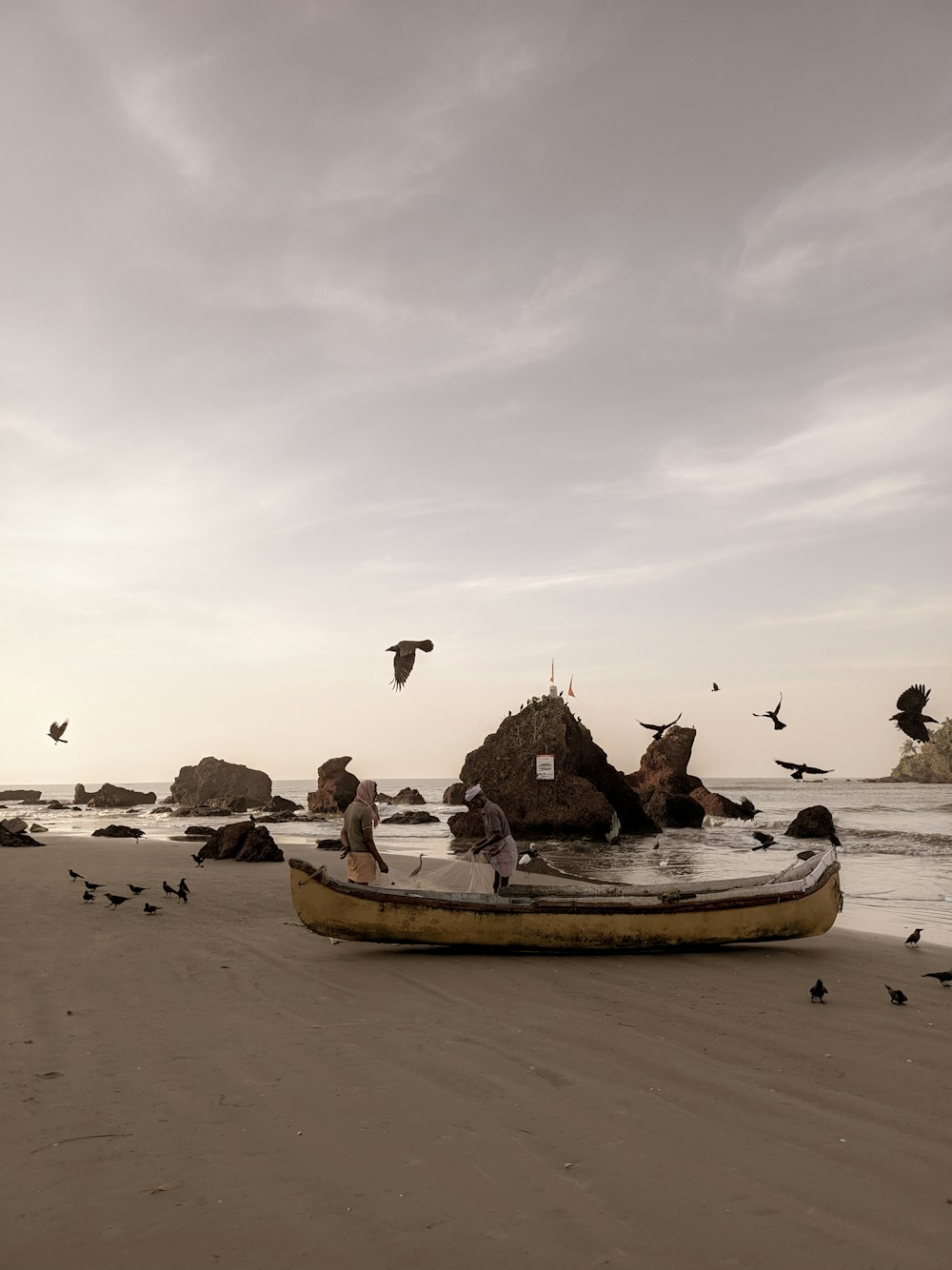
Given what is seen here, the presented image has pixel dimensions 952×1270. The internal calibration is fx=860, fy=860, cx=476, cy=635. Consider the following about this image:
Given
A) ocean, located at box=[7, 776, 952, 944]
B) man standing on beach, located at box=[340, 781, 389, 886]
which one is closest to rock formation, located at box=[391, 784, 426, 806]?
ocean, located at box=[7, 776, 952, 944]

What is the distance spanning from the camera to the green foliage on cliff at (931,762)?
413 ft

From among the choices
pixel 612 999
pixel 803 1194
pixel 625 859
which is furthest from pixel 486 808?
pixel 625 859

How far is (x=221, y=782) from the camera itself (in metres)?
87.2

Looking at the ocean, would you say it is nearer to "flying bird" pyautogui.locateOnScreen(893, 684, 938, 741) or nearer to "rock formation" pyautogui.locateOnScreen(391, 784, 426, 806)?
"flying bird" pyautogui.locateOnScreen(893, 684, 938, 741)

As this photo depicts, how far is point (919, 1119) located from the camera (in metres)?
5.27

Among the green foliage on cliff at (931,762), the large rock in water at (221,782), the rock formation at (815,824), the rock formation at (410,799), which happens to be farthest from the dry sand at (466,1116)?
the green foliage on cliff at (931,762)

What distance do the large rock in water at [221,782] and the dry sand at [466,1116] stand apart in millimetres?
80745

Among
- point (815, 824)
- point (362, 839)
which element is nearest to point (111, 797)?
point (815, 824)

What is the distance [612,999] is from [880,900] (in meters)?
10.1

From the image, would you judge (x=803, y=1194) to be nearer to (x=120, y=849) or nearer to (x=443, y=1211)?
(x=443, y=1211)

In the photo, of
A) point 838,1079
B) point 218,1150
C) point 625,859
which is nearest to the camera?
point 218,1150

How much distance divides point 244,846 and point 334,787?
1620 inches

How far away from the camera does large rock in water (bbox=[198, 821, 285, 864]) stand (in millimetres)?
21734

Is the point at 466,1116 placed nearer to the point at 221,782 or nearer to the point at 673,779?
the point at 673,779
